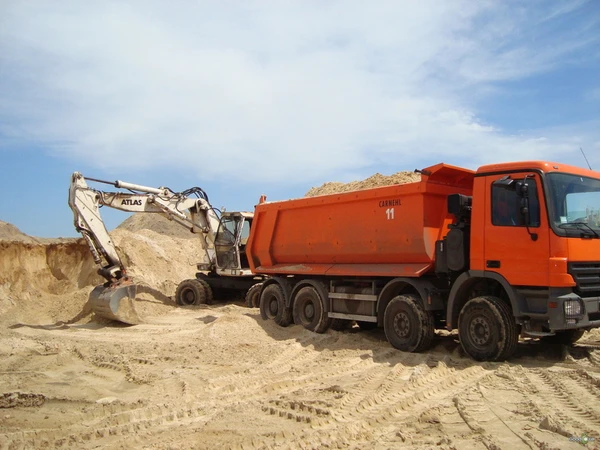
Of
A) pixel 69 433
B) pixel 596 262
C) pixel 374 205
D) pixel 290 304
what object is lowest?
pixel 69 433

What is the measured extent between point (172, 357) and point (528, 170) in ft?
19.1

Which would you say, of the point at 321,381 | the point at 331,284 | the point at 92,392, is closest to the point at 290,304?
the point at 331,284

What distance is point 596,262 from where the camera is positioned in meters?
7.15

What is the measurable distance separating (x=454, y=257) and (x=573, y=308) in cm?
174

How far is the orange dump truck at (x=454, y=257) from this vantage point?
7.00 metres

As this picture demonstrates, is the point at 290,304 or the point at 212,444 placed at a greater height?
the point at 290,304

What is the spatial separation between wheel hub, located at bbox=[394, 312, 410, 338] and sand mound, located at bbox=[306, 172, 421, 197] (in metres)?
9.64

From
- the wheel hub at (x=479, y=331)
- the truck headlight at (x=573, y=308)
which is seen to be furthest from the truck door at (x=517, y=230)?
the wheel hub at (x=479, y=331)

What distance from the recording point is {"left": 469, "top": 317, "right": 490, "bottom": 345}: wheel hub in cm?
751

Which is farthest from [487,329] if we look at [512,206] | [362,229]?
[362,229]

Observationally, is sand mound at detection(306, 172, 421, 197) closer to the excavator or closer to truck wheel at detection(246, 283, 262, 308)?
the excavator

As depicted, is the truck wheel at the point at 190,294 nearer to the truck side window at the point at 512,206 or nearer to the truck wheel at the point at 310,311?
the truck wheel at the point at 310,311

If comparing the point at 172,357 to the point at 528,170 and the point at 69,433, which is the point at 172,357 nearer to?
the point at 69,433

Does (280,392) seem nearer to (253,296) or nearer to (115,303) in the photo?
(115,303)
